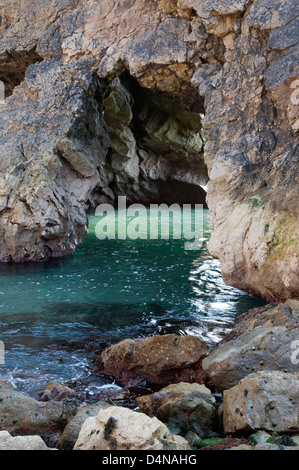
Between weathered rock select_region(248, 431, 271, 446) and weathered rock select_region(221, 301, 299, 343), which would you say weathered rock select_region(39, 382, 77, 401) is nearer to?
weathered rock select_region(248, 431, 271, 446)

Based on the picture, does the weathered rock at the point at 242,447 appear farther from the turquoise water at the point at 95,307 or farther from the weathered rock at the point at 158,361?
the turquoise water at the point at 95,307

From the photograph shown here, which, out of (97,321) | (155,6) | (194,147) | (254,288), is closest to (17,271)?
(97,321)

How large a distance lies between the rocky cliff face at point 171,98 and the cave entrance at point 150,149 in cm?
795

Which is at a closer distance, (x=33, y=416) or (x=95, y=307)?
(x=33, y=416)

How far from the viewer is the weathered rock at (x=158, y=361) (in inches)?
244

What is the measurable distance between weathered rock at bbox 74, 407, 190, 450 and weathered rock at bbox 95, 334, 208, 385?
224cm

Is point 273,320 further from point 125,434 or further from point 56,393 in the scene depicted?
point 125,434

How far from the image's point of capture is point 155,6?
37.8 feet

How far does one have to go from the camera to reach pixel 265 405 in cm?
446

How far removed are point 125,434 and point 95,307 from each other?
5565 mm

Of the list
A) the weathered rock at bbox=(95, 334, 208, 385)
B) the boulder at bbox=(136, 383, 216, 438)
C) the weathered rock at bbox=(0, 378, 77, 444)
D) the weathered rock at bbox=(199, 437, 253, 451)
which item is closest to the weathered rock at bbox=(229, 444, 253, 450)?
the weathered rock at bbox=(199, 437, 253, 451)

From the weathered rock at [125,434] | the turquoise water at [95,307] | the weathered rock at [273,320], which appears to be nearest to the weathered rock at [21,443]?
the weathered rock at [125,434]

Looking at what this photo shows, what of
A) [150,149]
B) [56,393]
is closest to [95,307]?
[56,393]
